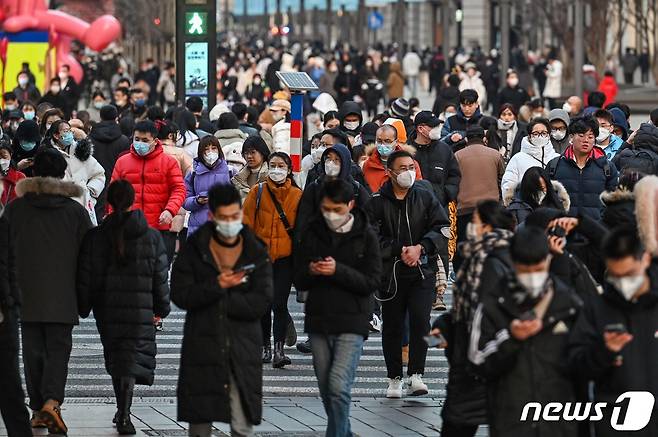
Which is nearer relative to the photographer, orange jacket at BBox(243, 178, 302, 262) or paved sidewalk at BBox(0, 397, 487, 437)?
paved sidewalk at BBox(0, 397, 487, 437)

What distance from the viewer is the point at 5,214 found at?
503 inches

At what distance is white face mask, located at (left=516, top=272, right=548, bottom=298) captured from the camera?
875cm

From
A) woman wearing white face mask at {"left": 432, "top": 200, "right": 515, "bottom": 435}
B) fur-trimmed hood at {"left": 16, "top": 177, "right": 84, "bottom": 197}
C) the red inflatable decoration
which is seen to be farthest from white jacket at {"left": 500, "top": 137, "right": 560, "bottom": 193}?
the red inflatable decoration

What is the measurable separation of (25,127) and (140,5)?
71.4 metres

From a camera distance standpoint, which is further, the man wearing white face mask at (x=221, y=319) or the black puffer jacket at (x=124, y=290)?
the black puffer jacket at (x=124, y=290)

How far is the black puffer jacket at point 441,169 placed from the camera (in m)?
18.0

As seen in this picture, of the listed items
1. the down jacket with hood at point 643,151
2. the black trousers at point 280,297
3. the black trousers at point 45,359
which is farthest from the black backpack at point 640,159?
the black trousers at point 45,359

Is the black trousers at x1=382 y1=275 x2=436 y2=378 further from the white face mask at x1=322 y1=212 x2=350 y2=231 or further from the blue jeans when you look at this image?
the white face mask at x1=322 y1=212 x2=350 y2=231

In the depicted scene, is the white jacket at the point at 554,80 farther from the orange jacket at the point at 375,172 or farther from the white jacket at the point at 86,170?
the white jacket at the point at 86,170

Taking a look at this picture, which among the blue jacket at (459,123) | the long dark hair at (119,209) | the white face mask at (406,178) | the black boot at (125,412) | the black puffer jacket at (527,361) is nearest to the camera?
the black puffer jacket at (527,361)

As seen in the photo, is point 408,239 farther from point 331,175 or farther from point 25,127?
point 25,127

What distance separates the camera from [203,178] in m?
17.3

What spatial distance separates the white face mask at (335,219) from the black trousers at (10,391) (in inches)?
73.2

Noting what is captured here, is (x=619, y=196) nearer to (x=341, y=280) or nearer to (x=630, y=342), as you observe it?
(x=341, y=280)
